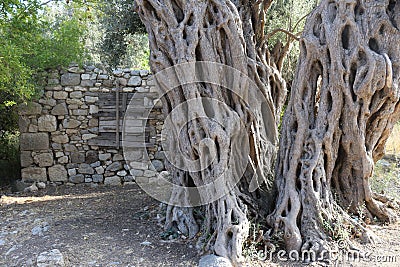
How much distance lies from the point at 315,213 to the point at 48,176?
21.2 feet

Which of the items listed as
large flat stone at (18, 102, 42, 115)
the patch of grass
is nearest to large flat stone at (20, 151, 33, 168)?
large flat stone at (18, 102, 42, 115)

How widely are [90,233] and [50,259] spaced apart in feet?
3.08

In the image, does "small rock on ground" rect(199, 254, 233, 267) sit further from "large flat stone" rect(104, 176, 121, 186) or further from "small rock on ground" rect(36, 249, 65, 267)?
"large flat stone" rect(104, 176, 121, 186)

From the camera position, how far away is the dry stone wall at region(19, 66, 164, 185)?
340 inches

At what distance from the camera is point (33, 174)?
870 cm

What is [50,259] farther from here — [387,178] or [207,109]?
[387,178]

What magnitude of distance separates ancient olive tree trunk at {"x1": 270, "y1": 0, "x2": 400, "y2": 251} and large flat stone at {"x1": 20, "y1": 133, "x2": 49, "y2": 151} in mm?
5840

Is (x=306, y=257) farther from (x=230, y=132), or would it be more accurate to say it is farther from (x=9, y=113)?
(x=9, y=113)

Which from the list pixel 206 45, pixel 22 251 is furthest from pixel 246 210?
pixel 22 251

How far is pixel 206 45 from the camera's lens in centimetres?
485

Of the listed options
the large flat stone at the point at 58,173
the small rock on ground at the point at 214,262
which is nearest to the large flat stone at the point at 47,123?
the large flat stone at the point at 58,173

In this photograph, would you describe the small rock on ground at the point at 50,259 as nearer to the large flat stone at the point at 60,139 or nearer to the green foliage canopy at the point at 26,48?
the green foliage canopy at the point at 26,48

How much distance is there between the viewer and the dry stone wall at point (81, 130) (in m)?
8.64

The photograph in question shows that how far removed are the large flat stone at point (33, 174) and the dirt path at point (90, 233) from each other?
1271mm
